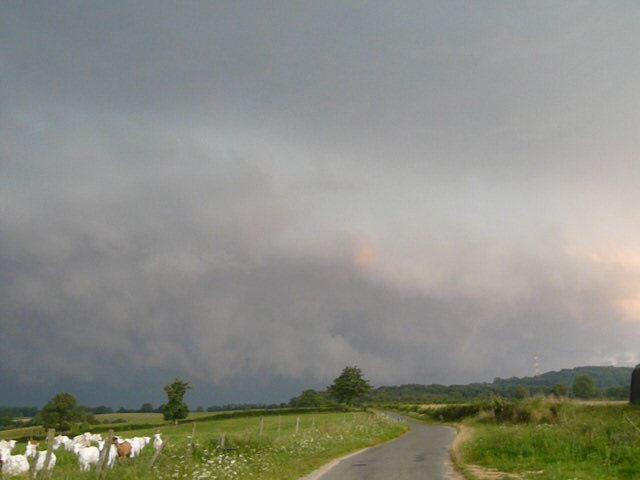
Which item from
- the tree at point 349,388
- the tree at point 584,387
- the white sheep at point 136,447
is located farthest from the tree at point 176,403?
the tree at point 584,387

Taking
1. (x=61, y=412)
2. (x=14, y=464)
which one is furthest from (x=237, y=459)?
(x=61, y=412)

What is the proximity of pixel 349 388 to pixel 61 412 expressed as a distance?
78.9 m

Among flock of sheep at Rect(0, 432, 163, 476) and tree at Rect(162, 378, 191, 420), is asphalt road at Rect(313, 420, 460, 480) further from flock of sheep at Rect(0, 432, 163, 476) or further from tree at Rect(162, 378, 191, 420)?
tree at Rect(162, 378, 191, 420)

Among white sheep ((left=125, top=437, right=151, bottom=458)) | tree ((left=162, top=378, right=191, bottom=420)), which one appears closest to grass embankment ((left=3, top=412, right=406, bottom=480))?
white sheep ((left=125, top=437, right=151, bottom=458))

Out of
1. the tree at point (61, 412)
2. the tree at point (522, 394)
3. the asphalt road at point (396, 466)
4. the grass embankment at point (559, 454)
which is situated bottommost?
the tree at point (61, 412)

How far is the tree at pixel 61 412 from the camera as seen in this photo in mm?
110425

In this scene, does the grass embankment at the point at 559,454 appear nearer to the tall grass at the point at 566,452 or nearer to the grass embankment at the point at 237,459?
the tall grass at the point at 566,452

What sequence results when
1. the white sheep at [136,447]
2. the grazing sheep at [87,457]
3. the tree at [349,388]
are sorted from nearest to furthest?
the grazing sheep at [87,457] < the white sheep at [136,447] < the tree at [349,388]

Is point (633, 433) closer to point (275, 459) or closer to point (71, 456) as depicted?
point (275, 459)

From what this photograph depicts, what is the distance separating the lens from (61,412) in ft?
367

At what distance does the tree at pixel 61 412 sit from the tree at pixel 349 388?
243 feet

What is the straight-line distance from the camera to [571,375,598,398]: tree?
16825cm

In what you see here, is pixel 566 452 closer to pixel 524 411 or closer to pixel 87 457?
pixel 87 457

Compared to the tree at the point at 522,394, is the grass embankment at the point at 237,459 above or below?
above
